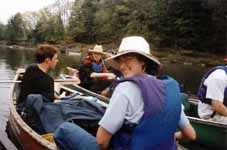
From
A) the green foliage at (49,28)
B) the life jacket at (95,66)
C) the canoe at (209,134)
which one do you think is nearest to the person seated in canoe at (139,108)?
the canoe at (209,134)

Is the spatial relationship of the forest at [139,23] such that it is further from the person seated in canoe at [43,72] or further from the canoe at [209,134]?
the person seated in canoe at [43,72]

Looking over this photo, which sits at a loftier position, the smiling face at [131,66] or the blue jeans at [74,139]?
the smiling face at [131,66]

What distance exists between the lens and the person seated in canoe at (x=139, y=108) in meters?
2.57

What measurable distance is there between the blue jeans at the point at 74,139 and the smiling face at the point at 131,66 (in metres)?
0.58

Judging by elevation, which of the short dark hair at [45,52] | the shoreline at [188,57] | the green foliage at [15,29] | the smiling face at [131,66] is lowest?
the shoreline at [188,57]

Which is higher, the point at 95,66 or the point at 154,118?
the point at 154,118

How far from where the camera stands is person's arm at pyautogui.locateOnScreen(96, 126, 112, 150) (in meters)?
2.66

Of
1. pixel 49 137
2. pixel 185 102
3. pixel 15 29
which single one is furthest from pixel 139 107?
pixel 15 29

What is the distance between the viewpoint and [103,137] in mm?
2688

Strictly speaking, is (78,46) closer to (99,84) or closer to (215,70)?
(99,84)

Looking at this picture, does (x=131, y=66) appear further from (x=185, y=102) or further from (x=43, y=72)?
(x=185, y=102)

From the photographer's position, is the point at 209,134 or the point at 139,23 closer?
the point at 209,134

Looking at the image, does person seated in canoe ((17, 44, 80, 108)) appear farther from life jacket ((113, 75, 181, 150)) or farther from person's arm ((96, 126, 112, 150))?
life jacket ((113, 75, 181, 150))

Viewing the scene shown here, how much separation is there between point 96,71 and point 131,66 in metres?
5.28
